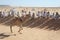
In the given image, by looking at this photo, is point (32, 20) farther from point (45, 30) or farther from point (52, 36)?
point (52, 36)

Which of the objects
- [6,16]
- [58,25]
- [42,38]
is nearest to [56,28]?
[58,25]

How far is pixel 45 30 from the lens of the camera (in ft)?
60.9

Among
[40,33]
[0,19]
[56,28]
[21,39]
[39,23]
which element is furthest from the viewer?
[0,19]

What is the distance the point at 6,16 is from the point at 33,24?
478 centimetres

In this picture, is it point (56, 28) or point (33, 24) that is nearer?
point (56, 28)

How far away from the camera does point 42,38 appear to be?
16.0 m

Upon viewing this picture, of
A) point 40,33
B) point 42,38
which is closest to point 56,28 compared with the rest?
point 40,33

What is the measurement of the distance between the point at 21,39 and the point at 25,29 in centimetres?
347

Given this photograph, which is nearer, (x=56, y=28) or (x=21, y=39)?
(x=21, y=39)

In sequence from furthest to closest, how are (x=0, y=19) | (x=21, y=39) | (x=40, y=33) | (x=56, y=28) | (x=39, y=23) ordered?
(x=0, y=19) → (x=39, y=23) → (x=56, y=28) → (x=40, y=33) → (x=21, y=39)

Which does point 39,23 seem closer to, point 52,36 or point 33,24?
point 33,24

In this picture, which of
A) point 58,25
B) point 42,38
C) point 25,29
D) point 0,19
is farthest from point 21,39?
point 0,19

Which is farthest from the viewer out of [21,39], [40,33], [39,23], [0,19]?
[0,19]

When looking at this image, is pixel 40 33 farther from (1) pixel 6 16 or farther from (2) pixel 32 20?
(1) pixel 6 16
